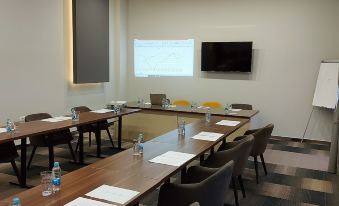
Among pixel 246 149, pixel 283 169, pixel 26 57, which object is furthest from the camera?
pixel 26 57

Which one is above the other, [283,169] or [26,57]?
[26,57]

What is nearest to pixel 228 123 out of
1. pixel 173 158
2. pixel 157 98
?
pixel 173 158

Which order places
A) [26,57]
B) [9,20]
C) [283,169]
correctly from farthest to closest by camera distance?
[26,57], [9,20], [283,169]

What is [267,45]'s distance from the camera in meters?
6.96

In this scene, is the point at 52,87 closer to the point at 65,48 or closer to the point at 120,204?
the point at 65,48

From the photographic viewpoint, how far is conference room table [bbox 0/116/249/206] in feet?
6.43

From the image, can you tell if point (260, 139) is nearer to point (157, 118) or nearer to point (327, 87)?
point (157, 118)

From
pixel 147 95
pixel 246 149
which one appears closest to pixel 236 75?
pixel 147 95

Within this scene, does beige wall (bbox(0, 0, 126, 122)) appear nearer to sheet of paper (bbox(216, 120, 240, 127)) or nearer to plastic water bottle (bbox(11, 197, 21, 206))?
sheet of paper (bbox(216, 120, 240, 127))

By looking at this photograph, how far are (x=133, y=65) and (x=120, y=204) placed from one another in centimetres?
667

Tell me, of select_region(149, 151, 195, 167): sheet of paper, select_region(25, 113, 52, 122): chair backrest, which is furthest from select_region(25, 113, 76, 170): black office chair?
select_region(149, 151, 195, 167): sheet of paper

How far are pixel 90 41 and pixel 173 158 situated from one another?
491 cm

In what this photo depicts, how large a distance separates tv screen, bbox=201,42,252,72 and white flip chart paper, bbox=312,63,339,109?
1.40 m

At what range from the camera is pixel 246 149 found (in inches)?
130
